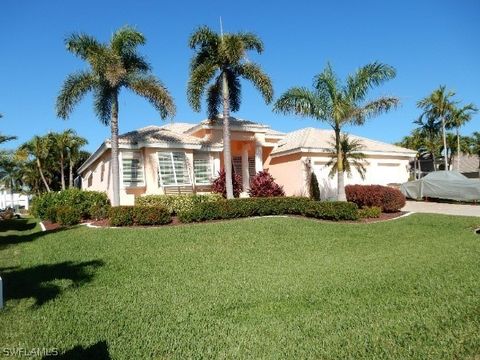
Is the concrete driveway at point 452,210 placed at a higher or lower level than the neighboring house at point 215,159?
lower

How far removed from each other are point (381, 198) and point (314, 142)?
6.85 metres

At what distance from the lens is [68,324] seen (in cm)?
494

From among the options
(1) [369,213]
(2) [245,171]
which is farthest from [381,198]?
(2) [245,171]

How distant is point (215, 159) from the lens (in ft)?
69.1

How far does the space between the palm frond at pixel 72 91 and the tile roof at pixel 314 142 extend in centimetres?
1148

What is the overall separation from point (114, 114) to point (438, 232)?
14.1 m

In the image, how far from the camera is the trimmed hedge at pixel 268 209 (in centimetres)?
1472

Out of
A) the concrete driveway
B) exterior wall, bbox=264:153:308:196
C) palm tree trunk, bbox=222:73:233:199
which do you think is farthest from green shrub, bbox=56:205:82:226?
the concrete driveway

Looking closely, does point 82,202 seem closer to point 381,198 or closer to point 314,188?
point 314,188

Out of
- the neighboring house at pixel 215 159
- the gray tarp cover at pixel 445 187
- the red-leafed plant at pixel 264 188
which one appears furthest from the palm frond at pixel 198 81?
the gray tarp cover at pixel 445 187

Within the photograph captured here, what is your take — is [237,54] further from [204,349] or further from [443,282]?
[204,349]

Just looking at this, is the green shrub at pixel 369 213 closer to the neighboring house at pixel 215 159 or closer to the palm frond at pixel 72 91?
the neighboring house at pixel 215 159

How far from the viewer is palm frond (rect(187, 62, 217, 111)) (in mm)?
17031

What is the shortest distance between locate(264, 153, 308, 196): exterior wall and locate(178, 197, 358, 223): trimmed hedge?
590 centimetres
